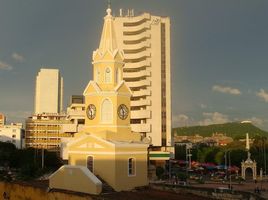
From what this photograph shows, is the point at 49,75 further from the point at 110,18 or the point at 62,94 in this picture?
the point at 110,18

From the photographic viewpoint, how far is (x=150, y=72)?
83.2 metres

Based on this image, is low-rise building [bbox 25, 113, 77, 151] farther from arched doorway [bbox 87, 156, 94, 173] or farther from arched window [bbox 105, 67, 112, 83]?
arched doorway [bbox 87, 156, 94, 173]

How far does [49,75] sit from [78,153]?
13143 cm

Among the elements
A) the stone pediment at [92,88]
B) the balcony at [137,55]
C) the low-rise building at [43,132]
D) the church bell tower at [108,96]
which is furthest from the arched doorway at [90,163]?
the low-rise building at [43,132]

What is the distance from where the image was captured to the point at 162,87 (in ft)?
277

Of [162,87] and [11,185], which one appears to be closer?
[11,185]

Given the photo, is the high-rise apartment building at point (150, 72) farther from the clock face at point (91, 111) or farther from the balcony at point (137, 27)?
the clock face at point (91, 111)

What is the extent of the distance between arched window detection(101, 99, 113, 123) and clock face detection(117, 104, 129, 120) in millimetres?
633

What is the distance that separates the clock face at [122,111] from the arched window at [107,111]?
2.08 feet

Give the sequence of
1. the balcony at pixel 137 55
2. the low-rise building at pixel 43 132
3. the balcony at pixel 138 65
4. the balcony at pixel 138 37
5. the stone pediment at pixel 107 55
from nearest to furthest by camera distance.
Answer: the stone pediment at pixel 107 55, the balcony at pixel 138 65, the balcony at pixel 137 55, the balcony at pixel 138 37, the low-rise building at pixel 43 132

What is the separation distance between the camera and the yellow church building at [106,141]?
89.4ft

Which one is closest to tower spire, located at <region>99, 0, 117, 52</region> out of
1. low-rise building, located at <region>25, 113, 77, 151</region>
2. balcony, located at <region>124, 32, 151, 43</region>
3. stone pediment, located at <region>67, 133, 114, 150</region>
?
stone pediment, located at <region>67, 133, 114, 150</region>

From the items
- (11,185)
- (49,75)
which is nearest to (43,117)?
(49,75)

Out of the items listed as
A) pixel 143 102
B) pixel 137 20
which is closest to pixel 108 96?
pixel 143 102
